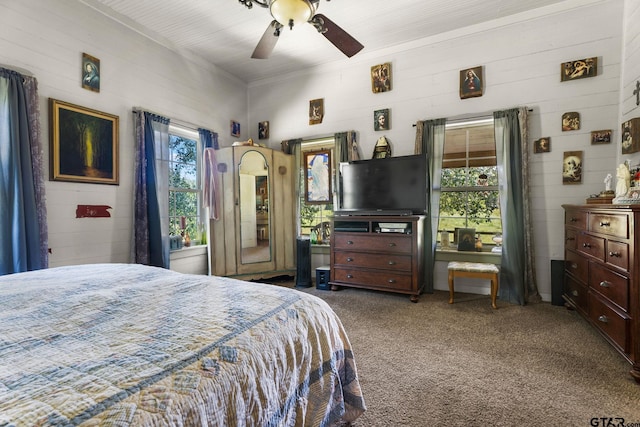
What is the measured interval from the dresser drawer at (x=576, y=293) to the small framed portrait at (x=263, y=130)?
4178mm

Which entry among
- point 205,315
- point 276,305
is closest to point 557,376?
point 276,305

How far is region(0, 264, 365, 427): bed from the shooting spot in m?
0.55

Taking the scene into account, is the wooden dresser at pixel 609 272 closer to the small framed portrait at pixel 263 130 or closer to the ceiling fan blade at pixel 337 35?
the ceiling fan blade at pixel 337 35

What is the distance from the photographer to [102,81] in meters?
2.96

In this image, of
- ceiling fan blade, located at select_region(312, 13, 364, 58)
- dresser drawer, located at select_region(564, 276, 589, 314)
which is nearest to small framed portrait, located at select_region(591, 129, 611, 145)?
dresser drawer, located at select_region(564, 276, 589, 314)

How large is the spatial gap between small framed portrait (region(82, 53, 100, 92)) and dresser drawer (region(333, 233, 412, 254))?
9.64 ft

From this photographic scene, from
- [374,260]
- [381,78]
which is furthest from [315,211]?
[381,78]

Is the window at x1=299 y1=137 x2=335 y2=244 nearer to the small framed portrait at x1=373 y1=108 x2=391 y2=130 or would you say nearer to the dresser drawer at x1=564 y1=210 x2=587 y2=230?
the small framed portrait at x1=373 y1=108 x2=391 y2=130

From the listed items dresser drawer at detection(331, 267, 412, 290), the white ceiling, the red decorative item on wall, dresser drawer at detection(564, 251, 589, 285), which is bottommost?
dresser drawer at detection(331, 267, 412, 290)

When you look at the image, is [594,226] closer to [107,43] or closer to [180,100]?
[180,100]

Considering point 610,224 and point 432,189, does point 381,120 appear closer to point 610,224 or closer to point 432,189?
point 432,189

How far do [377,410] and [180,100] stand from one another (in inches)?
155

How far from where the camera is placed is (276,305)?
3.46 ft

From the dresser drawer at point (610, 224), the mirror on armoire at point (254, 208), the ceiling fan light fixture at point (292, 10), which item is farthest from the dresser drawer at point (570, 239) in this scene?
the mirror on armoire at point (254, 208)
